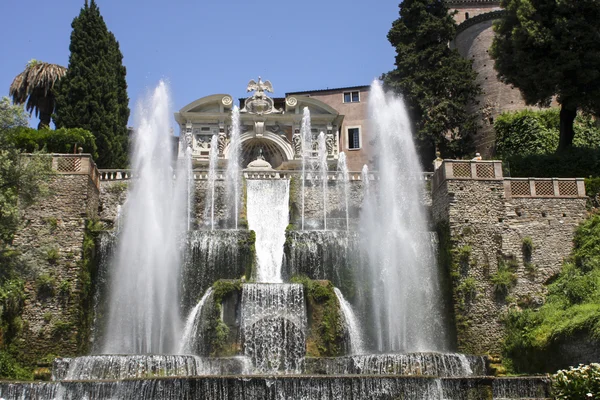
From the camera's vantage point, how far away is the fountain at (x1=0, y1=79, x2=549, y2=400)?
16.3 m

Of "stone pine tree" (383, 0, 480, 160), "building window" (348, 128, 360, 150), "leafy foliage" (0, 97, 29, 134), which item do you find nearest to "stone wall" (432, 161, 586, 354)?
"stone pine tree" (383, 0, 480, 160)

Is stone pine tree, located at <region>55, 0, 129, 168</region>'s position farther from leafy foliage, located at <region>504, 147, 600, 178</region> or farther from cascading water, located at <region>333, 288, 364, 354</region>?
leafy foliage, located at <region>504, 147, 600, 178</region>

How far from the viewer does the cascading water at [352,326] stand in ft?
72.1

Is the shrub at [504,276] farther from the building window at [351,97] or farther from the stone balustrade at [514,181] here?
the building window at [351,97]

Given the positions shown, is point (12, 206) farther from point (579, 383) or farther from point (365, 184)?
point (579, 383)

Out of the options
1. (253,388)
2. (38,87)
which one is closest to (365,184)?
(253,388)

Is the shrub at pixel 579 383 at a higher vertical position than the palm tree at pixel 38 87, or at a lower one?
lower

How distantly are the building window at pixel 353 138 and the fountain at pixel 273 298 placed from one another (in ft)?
43.2

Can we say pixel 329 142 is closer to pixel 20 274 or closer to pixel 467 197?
pixel 467 197

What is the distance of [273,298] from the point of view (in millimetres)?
21641

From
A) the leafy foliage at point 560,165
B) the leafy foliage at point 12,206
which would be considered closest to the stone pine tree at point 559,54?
the leafy foliage at point 560,165

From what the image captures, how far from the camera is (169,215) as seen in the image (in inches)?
1037

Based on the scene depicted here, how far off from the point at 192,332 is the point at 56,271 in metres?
4.47

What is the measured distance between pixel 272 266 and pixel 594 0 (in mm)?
15831
